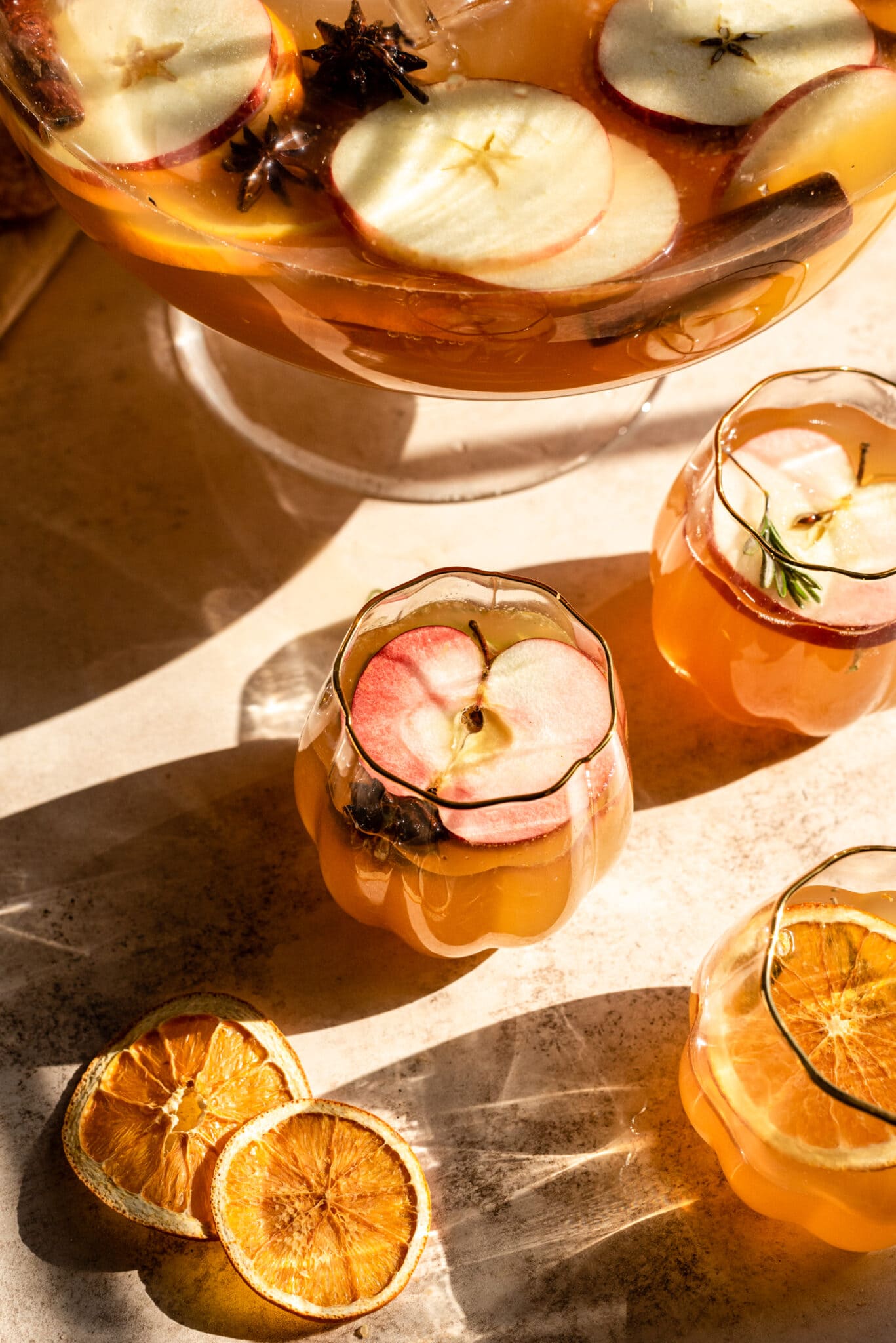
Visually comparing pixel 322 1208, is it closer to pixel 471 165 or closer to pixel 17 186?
pixel 471 165

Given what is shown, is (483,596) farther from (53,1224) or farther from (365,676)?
(53,1224)

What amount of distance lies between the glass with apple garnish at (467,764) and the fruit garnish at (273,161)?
267mm

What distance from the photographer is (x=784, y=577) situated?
0.90m

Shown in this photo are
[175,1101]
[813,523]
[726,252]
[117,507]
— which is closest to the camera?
[726,252]

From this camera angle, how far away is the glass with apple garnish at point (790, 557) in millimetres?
905

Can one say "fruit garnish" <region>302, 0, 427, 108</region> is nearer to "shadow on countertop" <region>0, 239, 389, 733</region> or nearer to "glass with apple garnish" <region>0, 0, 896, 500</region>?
"glass with apple garnish" <region>0, 0, 896, 500</region>

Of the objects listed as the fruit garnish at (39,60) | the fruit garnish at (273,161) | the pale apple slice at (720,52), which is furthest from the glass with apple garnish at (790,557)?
the fruit garnish at (39,60)

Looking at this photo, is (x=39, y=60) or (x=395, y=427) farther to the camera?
(x=395, y=427)

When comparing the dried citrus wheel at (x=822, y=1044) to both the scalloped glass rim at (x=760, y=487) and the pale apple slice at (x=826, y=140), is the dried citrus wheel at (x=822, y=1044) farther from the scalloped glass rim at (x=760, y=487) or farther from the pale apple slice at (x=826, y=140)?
the pale apple slice at (x=826, y=140)

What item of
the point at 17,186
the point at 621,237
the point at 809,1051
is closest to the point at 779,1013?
the point at 809,1051

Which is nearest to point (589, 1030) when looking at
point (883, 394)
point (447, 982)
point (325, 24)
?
Result: point (447, 982)

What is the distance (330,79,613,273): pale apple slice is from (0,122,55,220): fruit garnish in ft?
1.78

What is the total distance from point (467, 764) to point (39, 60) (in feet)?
1.65

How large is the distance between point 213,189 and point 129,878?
1.62 ft
